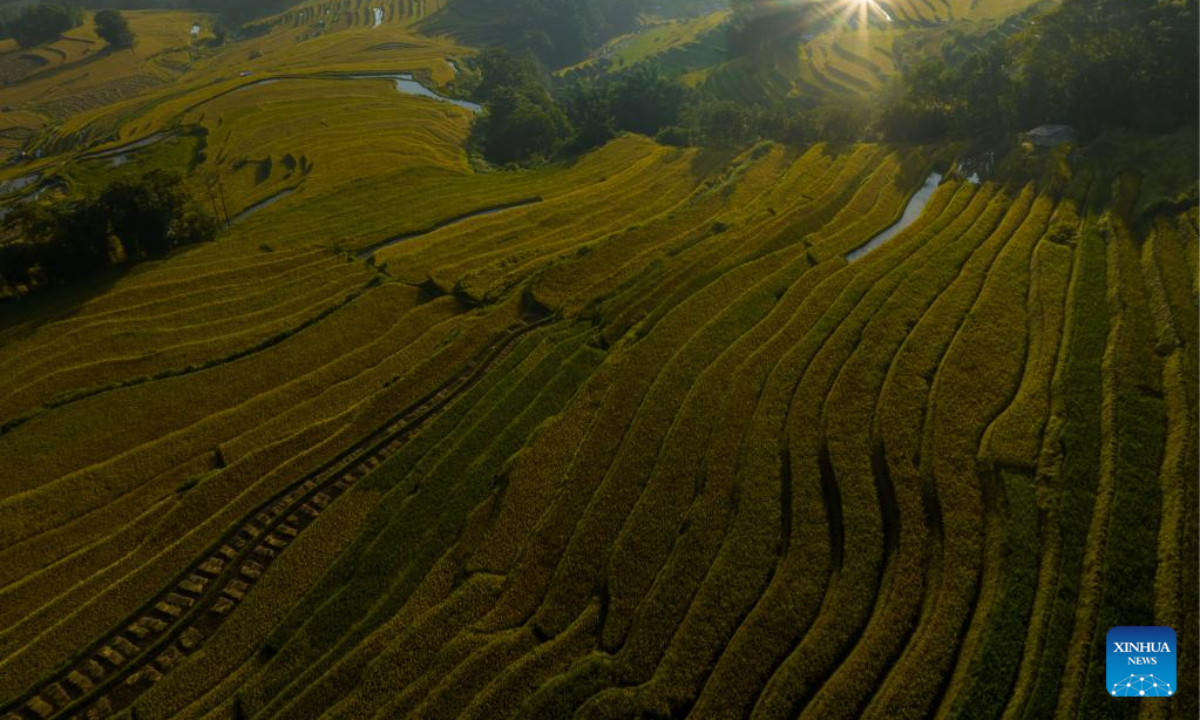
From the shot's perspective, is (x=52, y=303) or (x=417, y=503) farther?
(x=52, y=303)

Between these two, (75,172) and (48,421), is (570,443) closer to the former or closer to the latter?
(48,421)

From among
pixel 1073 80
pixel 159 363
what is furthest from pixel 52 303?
pixel 1073 80

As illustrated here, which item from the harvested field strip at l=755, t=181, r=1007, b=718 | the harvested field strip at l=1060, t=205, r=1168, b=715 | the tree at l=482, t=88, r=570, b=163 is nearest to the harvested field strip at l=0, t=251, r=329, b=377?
the harvested field strip at l=755, t=181, r=1007, b=718

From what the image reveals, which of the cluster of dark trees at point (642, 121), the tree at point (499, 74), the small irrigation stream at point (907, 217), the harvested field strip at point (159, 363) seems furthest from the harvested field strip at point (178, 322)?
the tree at point (499, 74)

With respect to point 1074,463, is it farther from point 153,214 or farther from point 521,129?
point 521,129

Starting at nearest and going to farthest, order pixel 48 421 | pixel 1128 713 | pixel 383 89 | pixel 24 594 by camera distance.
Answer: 1. pixel 1128 713
2. pixel 24 594
3. pixel 48 421
4. pixel 383 89

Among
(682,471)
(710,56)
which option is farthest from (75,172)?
(710,56)
